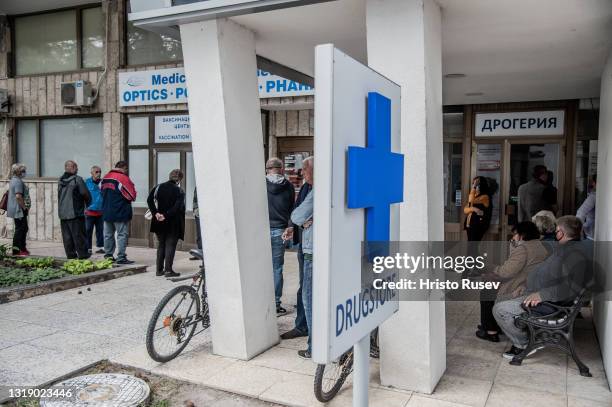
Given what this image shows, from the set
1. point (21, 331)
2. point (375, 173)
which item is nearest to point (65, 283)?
point (21, 331)

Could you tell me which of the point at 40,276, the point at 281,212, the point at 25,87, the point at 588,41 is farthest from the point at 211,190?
the point at 25,87

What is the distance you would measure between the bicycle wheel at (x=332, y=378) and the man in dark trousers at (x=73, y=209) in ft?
22.2

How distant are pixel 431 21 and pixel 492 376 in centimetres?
289

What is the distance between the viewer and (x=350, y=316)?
1990 millimetres

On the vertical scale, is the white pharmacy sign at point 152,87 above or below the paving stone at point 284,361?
above

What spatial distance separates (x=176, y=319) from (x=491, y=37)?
3905 mm

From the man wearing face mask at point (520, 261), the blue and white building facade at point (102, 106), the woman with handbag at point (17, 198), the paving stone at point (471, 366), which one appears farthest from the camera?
the blue and white building facade at point (102, 106)

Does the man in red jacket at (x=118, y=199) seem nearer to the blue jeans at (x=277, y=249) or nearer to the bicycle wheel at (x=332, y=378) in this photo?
the blue jeans at (x=277, y=249)

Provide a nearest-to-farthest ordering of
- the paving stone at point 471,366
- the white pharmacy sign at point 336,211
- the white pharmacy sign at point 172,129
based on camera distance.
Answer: the white pharmacy sign at point 336,211 → the paving stone at point 471,366 → the white pharmacy sign at point 172,129

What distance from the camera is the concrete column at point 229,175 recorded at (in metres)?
4.70

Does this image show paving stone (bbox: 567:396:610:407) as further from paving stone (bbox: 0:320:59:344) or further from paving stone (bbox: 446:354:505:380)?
paving stone (bbox: 0:320:59:344)

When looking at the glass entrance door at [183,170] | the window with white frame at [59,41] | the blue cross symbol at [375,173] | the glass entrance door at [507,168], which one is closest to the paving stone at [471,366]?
the blue cross symbol at [375,173]

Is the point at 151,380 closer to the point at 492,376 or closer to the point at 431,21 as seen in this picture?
the point at 492,376

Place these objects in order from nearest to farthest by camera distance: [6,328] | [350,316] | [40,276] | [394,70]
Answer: [350,316]
[394,70]
[6,328]
[40,276]
